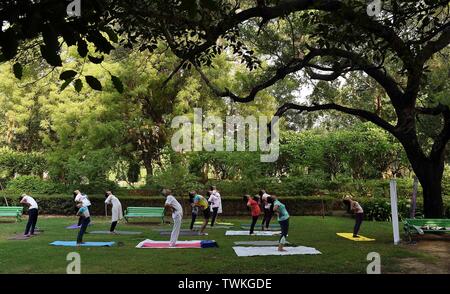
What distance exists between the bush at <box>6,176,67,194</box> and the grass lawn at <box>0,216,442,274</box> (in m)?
11.2

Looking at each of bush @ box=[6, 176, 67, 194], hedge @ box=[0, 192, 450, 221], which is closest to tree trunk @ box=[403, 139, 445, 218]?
hedge @ box=[0, 192, 450, 221]

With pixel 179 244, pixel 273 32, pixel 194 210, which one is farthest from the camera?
pixel 273 32

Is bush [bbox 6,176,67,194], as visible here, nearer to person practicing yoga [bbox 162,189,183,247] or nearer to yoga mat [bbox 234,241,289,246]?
person practicing yoga [bbox 162,189,183,247]

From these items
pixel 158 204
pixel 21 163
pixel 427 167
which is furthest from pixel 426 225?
pixel 21 163

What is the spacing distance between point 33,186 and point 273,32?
18051mm

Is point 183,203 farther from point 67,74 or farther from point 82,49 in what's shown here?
point 67,74

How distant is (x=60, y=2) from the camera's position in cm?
363

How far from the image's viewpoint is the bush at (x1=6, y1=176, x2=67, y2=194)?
27922 millimetres

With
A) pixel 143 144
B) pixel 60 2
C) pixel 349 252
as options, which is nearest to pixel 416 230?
pixel 349 252

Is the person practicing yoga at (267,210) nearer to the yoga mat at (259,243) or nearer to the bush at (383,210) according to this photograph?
the yoga mat at (259,243)

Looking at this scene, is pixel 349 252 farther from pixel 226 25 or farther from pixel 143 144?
pixel 143 144

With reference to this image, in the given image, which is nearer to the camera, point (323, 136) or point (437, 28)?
point (437, 28)

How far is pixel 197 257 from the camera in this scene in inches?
456

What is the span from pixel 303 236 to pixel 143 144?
16.2 metres
